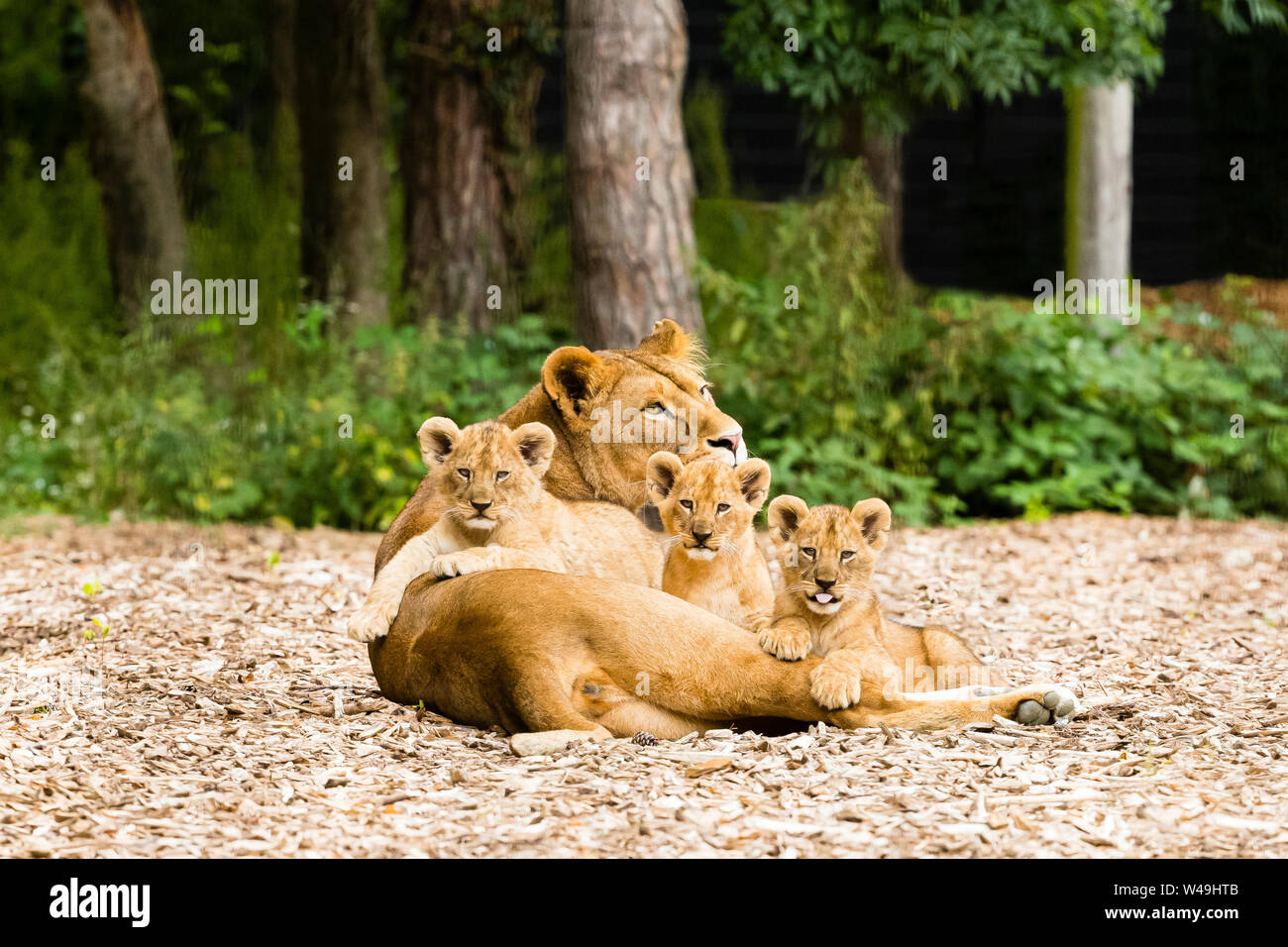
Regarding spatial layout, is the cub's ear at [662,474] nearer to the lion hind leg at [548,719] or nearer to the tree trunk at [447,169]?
the lion hind leg at [548,719]

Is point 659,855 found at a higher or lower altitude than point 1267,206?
lower

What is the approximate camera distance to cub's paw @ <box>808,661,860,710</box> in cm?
440

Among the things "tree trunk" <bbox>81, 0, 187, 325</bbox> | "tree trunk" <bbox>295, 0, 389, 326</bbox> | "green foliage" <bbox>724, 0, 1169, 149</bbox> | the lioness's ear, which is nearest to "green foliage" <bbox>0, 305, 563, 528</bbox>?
"tree trunk" <bbox>295, 0, 389, 326</bbox>

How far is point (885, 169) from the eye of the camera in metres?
12.7

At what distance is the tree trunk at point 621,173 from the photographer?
9.37 metres

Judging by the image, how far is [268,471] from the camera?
1015 cm

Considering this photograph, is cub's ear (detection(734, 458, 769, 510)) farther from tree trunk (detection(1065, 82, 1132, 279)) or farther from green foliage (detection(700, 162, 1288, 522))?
tree trunk (detection(1065, 82, 1132, 279))

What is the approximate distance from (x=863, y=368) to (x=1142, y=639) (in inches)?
147

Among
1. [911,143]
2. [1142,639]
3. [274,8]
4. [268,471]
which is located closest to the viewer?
[1142,639]

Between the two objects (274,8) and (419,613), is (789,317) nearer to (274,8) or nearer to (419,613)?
(419,613)

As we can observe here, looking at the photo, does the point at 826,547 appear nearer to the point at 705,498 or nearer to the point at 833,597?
the point at 833,597

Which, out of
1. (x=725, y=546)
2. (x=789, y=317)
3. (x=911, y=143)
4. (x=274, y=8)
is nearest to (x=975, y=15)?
(x=789, y=317)

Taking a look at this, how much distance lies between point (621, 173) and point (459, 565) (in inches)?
208

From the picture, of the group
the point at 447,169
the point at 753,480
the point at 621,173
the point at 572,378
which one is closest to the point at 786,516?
the point at 753,480
